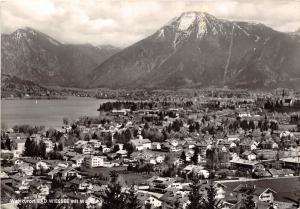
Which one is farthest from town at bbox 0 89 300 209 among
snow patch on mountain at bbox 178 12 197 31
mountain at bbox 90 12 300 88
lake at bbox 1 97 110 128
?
snow patch on mountain at bbox 178 12 197 31

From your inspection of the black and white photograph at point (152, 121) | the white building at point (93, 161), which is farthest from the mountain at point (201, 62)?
the white building at point (93, 161)

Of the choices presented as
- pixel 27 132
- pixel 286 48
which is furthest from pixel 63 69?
pixel 286 48

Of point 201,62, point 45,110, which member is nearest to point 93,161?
point 45,110

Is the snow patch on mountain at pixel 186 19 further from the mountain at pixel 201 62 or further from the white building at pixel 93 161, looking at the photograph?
the white building at pixel 93 161

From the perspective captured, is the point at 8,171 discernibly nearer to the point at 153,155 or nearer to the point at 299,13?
the point at 153,155

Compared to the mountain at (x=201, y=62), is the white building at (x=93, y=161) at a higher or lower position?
lower

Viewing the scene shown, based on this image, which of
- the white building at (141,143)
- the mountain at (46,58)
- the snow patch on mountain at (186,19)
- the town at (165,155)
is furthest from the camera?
the mountain at (46,58)

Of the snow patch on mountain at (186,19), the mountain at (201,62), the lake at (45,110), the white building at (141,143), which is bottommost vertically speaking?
the white building at (141,143)
